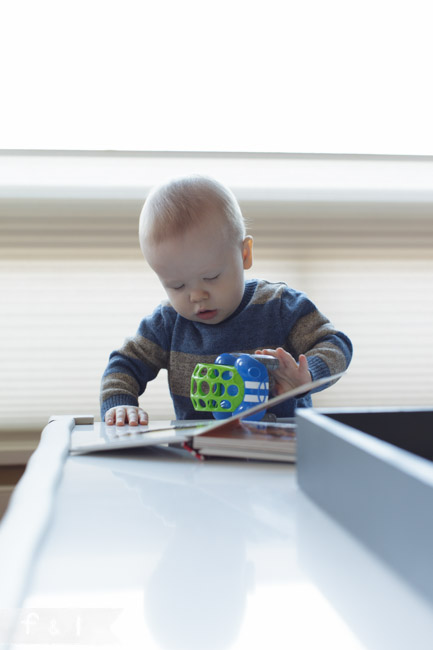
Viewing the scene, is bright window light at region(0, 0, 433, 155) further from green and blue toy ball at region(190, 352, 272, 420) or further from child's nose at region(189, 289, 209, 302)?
green and blue toy ball at region(190, 352, 272, 420)

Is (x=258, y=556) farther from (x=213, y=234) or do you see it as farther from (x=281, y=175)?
(x=281, y=175)

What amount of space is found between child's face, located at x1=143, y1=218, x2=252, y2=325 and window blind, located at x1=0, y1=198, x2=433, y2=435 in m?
0.73

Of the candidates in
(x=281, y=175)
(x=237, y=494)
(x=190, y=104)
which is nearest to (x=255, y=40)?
(x=190, y=104)

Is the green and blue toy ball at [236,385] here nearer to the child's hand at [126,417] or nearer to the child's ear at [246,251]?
the child's hand at [126,417]

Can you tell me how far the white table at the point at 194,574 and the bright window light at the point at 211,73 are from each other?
1503 mm

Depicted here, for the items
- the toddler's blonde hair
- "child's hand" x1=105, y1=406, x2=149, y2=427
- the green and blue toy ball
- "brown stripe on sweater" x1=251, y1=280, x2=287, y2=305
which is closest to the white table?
the green and blue toy ball

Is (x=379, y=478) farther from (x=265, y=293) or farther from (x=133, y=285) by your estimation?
(x=133, y=285)

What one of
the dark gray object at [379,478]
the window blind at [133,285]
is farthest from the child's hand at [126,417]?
the window blind at [133,285]

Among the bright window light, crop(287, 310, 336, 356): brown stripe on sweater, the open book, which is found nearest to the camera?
the open book

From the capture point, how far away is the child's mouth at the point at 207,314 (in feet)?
3.85

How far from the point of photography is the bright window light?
1.77 metres

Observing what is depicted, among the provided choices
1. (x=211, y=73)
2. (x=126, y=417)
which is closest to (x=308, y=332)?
(x=126, y=417)

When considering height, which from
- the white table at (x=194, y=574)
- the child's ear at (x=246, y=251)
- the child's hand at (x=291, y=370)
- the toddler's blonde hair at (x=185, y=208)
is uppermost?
the toddler's blonde hair at (x=185, y=208)

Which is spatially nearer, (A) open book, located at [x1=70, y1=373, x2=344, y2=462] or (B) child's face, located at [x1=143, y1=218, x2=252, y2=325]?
(A) open book, located at [x1=70, y1=373, x2=344, y2=462]
